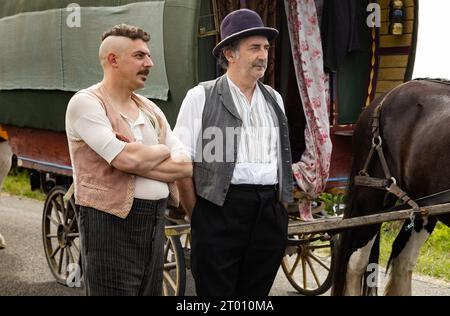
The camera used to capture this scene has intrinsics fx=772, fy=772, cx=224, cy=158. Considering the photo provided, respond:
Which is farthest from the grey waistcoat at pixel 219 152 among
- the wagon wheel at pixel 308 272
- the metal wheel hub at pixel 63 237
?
the metal wheel hub at pixel 63 237

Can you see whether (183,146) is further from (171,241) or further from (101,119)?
(171,241)

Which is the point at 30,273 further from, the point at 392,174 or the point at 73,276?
the point at 392,174

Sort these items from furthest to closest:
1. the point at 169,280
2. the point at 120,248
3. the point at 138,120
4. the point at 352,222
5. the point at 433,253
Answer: the point at 433,253 < the point at 169,280 < the point at 352,222 < the point at 138,120 < the point at 120,248

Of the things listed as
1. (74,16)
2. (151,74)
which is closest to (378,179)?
(151,74)

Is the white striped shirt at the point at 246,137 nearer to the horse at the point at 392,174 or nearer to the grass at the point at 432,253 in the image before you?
the horse at the point at 392,174

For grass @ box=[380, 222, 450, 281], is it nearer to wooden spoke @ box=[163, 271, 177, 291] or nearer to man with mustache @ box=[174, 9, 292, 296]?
wooden spoke @ box=[163, 271, 177, 291]

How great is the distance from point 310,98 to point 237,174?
2216 mm

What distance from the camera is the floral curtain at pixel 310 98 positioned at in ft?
18.2

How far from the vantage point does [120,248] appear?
3275 mm

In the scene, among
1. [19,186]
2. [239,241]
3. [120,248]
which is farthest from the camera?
[19,186]

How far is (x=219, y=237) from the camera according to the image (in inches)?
142

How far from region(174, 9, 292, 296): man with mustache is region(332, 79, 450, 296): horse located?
1.63 meters

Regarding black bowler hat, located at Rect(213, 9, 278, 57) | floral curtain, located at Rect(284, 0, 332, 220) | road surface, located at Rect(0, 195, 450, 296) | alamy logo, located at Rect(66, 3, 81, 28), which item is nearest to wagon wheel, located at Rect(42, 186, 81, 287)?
road surface, located at Rect(0, 195, 450, 296)
